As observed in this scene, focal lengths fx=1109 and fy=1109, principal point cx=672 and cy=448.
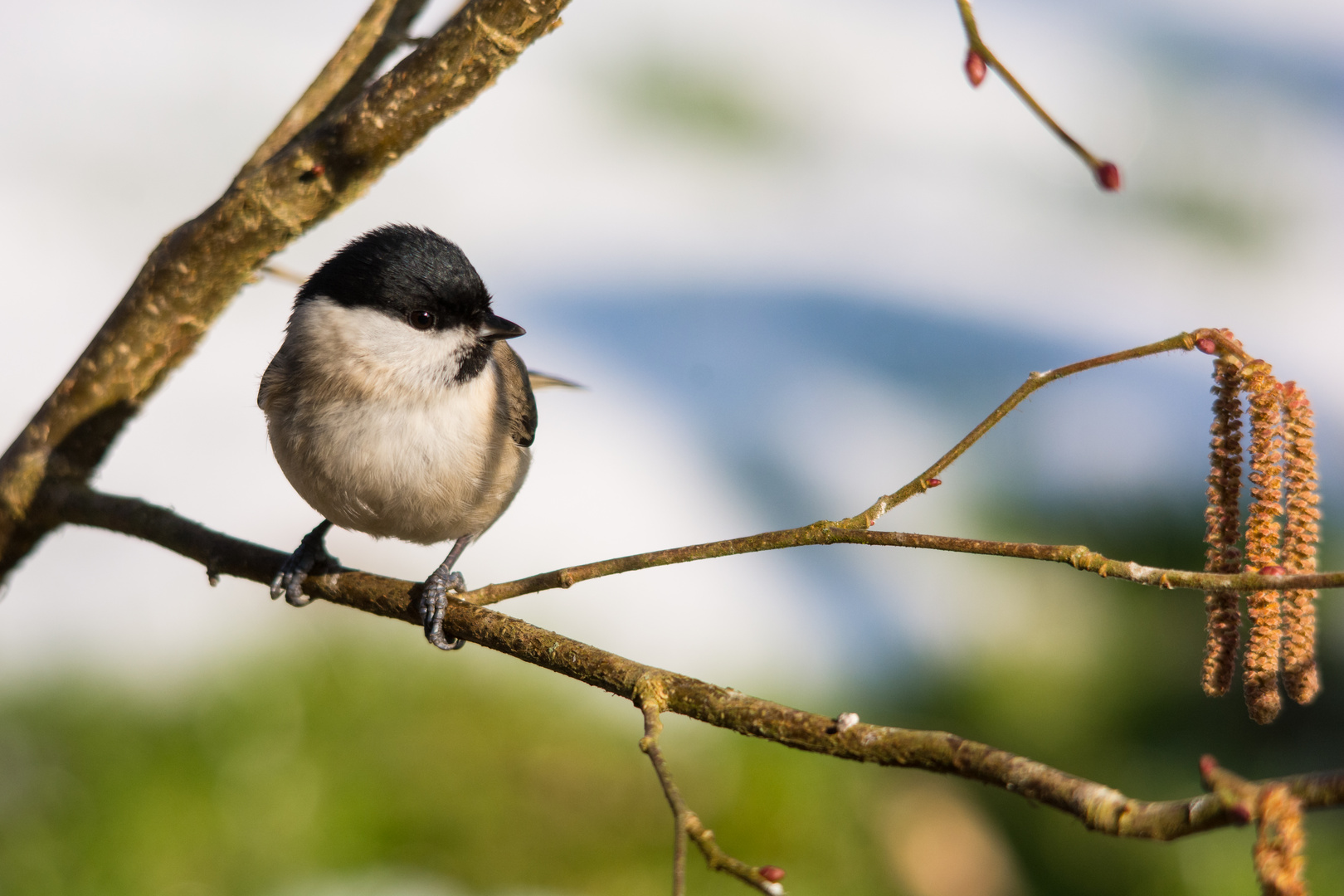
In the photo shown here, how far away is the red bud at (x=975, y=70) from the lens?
2.95 feet

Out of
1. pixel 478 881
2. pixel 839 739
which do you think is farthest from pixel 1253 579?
pixel 478 881

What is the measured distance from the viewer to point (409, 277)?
1.85m

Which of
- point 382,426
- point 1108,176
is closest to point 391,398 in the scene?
point 382,426

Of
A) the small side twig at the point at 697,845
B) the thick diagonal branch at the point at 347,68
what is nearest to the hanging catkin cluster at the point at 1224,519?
the small side twig at the point at 697,845

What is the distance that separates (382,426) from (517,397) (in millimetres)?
354

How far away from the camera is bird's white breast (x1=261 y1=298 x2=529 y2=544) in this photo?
181 centimetres

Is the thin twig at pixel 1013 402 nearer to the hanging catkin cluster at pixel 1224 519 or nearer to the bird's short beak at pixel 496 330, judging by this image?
the hanging catkin cluster at pixel 1224 519

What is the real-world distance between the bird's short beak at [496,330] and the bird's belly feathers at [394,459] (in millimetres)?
89

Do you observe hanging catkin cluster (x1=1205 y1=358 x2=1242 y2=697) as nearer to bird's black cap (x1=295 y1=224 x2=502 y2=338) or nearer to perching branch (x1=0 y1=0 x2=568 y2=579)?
perching branch (x1=0 y1=0 x2=568 y2=579)

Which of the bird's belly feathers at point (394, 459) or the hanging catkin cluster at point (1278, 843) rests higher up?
the bird's belly feathers at point (394, 459)

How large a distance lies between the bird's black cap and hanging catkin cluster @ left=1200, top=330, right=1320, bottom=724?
124cm

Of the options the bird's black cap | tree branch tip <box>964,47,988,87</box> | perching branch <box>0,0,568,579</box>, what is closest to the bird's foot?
the bird's black cap

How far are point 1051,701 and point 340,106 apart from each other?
2.73m

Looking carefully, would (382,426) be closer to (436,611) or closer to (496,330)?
(496,330)
